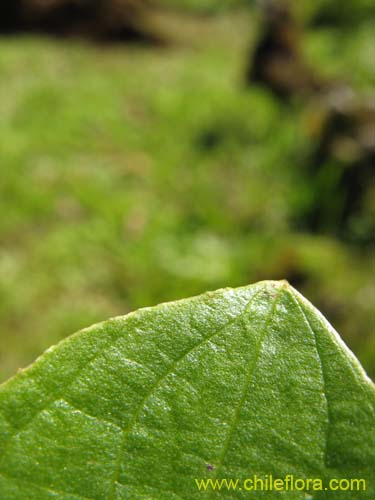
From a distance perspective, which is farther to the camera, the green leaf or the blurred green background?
the blurred green background

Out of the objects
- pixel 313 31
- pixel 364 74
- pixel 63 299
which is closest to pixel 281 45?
pixel 364 74

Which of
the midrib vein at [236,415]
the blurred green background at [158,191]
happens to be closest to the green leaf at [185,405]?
the midrib vein at [236,415]

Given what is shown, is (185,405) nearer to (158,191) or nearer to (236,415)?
(236,415)

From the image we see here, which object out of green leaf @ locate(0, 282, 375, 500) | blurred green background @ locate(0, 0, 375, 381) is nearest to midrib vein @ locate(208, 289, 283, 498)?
green leaf @ locate(0, 282, 375, 500)

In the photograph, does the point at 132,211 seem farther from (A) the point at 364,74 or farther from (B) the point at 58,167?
(A) the point at 364,74

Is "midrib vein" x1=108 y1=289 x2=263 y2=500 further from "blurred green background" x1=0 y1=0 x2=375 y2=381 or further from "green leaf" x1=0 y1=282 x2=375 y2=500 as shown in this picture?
"blurred green background" x1=0 y1=0 x2=375 y2=381

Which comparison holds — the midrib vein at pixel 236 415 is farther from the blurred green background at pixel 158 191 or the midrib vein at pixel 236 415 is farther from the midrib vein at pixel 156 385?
the blurred green background at pixel 158 191
